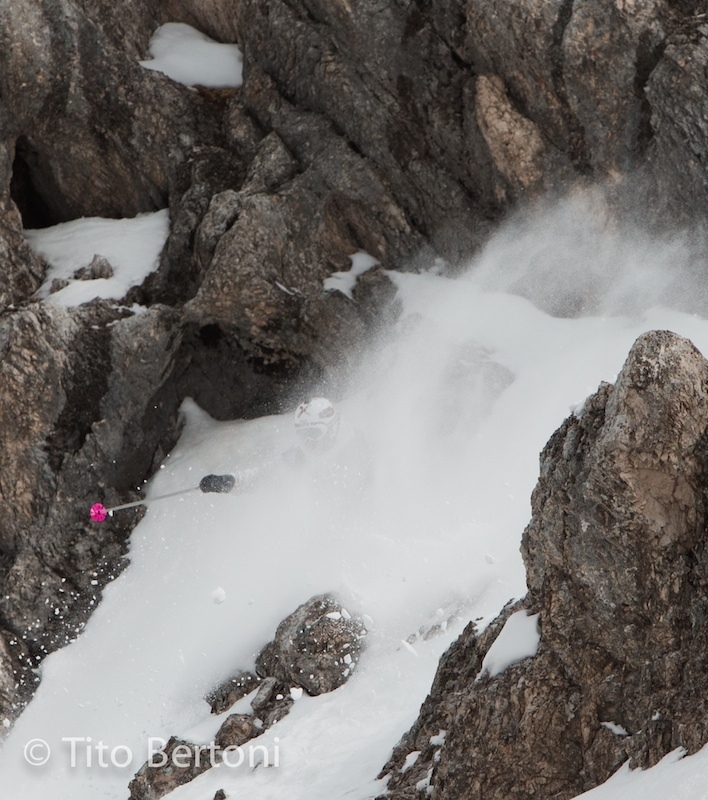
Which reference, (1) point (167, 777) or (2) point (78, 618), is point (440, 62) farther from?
(1) point (167, 777)

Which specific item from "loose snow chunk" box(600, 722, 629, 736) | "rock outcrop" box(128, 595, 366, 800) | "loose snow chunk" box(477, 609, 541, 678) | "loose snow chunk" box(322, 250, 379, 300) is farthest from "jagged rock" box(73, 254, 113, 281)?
"loose snow chunk" box(600, 722, 629, 736)

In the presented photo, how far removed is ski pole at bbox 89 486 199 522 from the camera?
2645 cm

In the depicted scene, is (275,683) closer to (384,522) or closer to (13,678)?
(384,522)

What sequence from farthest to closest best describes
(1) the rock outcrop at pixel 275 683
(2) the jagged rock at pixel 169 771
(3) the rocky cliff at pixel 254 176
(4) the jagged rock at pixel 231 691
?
(3) the rocky cliff at pixel 254 176, (4) the jagged rock at pixel 231 691, (1) the rock outcrop at pixel 275 683, (2) the jagged rock at pixel 169 771

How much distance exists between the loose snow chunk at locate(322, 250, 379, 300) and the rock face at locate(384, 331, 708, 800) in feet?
49.4

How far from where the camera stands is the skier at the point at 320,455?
2647 centimetres

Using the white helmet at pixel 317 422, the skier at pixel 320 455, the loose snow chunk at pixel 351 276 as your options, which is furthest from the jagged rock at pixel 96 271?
the white helmet at pixel 317 422

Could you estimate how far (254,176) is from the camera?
97.4ft

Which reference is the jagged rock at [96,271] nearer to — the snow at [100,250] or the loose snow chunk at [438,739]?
the snow at [100,250]

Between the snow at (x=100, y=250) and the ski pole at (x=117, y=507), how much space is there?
5.57 metres

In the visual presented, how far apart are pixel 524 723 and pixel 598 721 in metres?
0.99

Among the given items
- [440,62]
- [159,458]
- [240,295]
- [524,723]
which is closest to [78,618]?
[159,458]

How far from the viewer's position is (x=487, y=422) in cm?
2741

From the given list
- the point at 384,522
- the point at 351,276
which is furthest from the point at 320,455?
the point at 351,276
